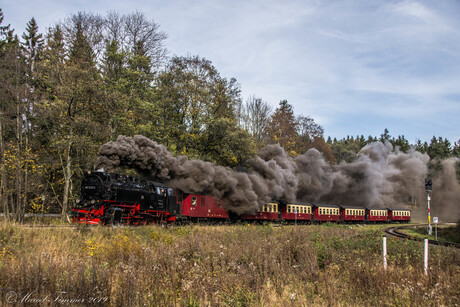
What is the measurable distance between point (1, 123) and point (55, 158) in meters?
5.66

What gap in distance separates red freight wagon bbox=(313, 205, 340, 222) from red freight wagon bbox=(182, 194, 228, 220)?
12.8 m

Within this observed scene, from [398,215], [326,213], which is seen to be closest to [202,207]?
[326,213]

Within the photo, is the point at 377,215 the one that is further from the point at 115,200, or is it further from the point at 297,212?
the point at 115,200

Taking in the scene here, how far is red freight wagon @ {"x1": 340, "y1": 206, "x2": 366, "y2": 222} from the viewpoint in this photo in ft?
142

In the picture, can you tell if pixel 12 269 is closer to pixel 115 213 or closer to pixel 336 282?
pixel 336 282

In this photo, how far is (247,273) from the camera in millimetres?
9523

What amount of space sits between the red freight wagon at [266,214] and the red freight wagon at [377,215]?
18177mm

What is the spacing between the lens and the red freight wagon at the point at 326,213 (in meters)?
39.2

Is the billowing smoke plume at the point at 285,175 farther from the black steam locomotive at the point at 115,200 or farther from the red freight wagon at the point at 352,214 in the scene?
the red freight wagon at the point at 352,214

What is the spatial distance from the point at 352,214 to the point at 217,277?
38864 millimetres

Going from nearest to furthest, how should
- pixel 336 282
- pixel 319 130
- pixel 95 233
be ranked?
pixel 336 282
pixel 95 233
pixel 319 130

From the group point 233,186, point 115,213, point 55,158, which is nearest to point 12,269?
point 115,213

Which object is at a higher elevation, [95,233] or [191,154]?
[191,154]

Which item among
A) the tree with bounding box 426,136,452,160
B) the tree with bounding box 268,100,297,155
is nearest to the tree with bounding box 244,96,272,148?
the tree with bounding box 268,100,297,155
